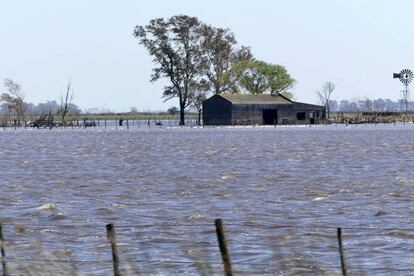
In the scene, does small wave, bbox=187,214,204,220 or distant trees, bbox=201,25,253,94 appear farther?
distant trees, bbox=201,25,253,94

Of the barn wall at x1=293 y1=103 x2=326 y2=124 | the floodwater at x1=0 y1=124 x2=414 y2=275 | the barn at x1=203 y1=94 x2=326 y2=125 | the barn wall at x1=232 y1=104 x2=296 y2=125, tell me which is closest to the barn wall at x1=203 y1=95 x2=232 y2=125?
the barn at x1=203 y1=94 x2=326 y2=125

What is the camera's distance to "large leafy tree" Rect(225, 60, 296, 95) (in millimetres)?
166000

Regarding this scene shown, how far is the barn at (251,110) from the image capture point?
14512 cm

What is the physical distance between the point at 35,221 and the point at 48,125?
141 m

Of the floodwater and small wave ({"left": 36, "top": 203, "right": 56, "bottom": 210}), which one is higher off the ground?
small wave ({"left": 36, "top": 203, "right": 56, "bottom": 210})

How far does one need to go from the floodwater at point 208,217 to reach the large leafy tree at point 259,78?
112 metres

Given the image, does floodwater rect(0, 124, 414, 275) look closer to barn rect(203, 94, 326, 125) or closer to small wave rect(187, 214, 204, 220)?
small wave rect(187, 214, 204, 220)

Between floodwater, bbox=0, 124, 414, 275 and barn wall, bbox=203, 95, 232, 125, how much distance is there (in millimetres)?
90702

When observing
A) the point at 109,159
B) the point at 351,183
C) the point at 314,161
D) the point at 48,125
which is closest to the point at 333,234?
the point at 351,183

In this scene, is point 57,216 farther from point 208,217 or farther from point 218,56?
point 218,56

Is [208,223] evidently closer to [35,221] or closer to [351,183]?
[35,221]

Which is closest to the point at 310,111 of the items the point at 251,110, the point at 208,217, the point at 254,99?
the point at 254,99

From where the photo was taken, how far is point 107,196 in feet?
113

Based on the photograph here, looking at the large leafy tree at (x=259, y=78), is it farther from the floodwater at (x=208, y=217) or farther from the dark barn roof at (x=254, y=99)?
the floodwater at (x=208, y=217)
